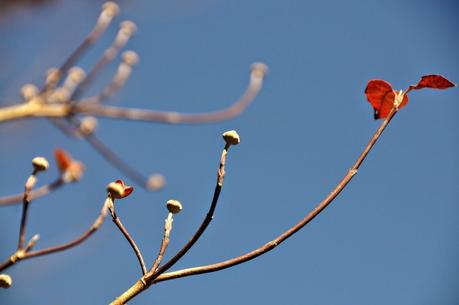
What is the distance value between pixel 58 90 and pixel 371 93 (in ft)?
3.90

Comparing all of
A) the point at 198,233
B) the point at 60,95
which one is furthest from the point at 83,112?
the point at 198,233

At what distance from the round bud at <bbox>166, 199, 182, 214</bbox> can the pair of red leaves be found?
42 cm

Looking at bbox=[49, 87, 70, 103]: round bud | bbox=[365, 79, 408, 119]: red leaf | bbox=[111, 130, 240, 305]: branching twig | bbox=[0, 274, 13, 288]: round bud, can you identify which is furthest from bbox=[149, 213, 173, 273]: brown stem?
bbox=[49, 87, 70, 103]: round bud

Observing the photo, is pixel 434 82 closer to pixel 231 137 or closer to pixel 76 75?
pixel 231 137

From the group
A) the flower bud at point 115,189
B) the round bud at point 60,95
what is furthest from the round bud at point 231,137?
the round bud at point 60,95

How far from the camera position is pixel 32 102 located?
5.34 feet

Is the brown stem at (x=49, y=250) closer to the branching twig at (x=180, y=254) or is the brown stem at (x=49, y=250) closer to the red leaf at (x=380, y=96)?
the branching twig at (x=180, y=254)

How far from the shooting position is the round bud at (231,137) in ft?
2.71

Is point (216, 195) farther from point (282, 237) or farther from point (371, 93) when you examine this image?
point (371, 93)

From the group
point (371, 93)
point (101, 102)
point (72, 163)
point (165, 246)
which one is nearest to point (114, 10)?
point (101, 102)

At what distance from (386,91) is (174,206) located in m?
0.45

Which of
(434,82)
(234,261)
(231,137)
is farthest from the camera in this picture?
(434,82)

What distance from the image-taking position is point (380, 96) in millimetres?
985

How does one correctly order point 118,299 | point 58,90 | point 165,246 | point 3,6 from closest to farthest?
point 118,299
point 165,246
point 58,90
point 3,6
